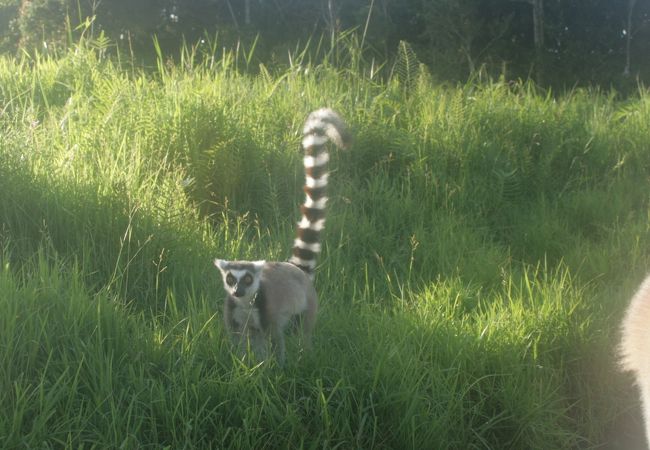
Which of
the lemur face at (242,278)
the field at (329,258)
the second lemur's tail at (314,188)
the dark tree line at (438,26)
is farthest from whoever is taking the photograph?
the dark tree line at (438,26)

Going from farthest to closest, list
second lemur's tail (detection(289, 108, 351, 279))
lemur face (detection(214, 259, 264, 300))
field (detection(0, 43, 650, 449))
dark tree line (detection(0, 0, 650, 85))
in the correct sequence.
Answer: dark tree line (detection(0, 0, 650, 85)), second lemur's tail (detection(289, 108, 351, 279)), lemur face (detection(214, 259, 264, 300)), field (detection(0, 43, 650, 449))

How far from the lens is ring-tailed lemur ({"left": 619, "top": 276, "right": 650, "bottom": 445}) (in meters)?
3.35

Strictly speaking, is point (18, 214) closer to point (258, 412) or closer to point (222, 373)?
point (222, 373)

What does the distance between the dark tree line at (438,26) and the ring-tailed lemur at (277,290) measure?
15.0 meters

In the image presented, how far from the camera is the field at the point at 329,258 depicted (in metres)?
3.30

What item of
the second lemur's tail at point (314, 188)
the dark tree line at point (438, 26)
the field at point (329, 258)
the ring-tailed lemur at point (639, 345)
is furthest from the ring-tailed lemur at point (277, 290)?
the dark tree line at point (438, 26)

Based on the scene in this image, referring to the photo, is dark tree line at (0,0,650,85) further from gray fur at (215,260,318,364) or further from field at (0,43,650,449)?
gray fur at (215,260,318,364)

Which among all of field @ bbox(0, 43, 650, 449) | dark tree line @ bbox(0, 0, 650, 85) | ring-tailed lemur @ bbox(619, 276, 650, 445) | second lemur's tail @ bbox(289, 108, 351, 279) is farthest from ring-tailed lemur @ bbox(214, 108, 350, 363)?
dark tree line @ bbox(0, 0, 650, 85)

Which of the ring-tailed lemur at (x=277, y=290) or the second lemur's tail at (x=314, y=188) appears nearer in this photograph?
the ring-tailed lemur at (x=277, y=290)

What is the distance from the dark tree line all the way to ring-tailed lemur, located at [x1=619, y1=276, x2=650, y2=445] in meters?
15.6

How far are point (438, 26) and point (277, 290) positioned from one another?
17.3 m

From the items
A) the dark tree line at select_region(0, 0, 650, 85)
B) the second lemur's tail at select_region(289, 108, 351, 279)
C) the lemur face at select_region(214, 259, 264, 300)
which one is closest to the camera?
the lemur face at select_region(214, 259, 264, 300)

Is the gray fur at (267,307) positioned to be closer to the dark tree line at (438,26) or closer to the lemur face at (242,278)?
the lemur face at (242,278)

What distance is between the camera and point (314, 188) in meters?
4.46
